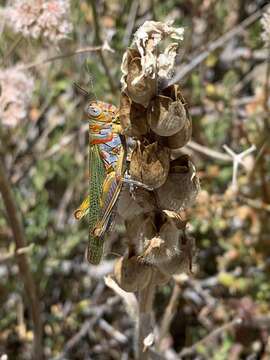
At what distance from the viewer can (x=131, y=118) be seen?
4.74 feet

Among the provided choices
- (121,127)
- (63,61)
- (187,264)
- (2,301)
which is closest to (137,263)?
(187,264)

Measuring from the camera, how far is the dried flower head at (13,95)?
2550mm

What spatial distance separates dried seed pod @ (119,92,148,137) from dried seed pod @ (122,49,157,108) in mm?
36

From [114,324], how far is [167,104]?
1.83 meters

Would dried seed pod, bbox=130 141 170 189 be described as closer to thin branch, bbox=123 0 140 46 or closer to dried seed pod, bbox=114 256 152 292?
dried seed pod, bbox=114 256 152 292

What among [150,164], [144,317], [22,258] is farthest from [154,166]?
[22,258]

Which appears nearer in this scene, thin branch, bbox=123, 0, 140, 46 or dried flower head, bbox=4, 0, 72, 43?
dried flower head, bbox=4, 0, 72, 43

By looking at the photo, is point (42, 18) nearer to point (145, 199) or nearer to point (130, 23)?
point (130, 23)

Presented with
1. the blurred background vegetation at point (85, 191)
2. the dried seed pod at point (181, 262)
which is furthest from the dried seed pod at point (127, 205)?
the blurred background vegetation at point (85, 191)

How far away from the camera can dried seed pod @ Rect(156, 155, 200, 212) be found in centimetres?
150

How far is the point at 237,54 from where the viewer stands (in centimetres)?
360

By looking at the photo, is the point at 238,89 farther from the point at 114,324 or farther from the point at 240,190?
the point at 114,324

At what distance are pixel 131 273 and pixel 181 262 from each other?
0.45 feet


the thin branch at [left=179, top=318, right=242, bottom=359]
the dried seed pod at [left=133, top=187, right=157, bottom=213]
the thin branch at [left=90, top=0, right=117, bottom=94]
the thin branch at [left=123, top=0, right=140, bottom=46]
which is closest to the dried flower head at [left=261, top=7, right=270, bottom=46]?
the thin branch at [left=90, top=0, right=117, bottom=94]
